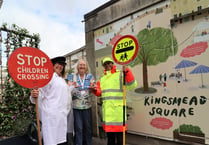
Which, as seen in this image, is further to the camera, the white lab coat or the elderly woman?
the elderly woman

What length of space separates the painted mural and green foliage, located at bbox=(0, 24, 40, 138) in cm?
217

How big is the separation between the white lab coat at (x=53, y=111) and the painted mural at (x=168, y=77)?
5.19 ft

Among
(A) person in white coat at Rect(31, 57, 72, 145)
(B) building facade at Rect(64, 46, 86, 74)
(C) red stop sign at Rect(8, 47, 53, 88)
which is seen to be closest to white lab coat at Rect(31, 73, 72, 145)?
(A) person in white coat at Rect(31, 57, 72, 145)

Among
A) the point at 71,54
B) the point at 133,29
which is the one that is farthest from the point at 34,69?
the point at 71,54

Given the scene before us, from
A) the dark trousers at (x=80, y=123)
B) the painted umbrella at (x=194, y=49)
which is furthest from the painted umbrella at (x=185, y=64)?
the dark trousers at (x=80, y=123)

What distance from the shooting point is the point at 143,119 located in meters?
3.15

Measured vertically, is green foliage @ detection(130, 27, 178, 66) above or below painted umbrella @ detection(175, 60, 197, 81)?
above

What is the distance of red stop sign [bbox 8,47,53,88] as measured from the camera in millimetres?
1810

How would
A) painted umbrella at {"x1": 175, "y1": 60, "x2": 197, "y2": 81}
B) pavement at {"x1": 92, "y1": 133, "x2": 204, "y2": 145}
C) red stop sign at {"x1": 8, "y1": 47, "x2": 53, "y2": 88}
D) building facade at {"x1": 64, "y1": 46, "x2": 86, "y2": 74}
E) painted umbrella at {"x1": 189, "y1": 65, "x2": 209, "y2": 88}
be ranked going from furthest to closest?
building facade at {"x1": 64, "y1": 46, "x2": 86, "y2": 74} → pavement at {"x1": 92, "y1": 133, "x2": 204, "y2": 145} → painted umbrella at {"x1": 175, "y1": 60, "x2": 197, "y2": 81} → painted umbrella at {"x1": 189, "y1": 65, "x2": 209, "y2": 88} → red stop sign at {"x1": 8, "y1": 47, "x2": 53, "y2": 88}

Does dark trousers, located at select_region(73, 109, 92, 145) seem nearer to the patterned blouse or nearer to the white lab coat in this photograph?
the patterned blouse

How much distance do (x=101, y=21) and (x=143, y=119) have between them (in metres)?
2.62

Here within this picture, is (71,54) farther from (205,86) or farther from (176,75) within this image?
(205,86)

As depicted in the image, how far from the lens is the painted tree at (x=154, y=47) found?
281 centimetres

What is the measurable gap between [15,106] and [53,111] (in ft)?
4.84
